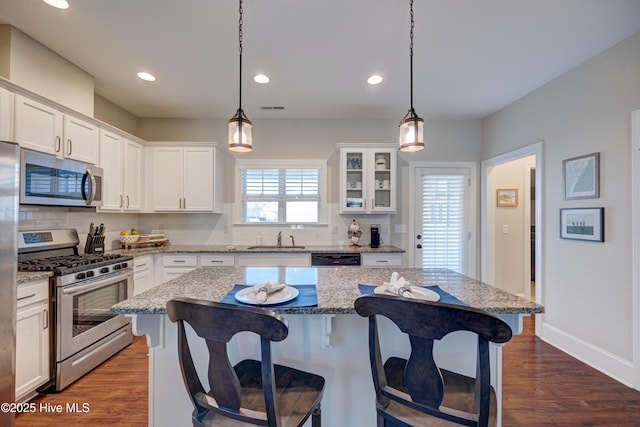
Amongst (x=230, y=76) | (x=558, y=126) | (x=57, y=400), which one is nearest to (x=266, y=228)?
(x=230, y=76)

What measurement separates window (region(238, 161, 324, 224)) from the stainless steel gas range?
5.71ft

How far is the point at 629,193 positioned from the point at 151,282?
15.9ft

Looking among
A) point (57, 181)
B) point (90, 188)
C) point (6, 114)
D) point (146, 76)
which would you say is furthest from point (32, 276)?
point (146, 76)

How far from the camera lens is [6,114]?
2006 millimetres

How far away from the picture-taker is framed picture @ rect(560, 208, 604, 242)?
2449 mm

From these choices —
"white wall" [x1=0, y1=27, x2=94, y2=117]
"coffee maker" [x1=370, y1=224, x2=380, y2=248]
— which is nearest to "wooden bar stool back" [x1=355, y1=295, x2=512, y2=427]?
"coffee maker" [x1=370, y1=224, x2=380, y2=248]

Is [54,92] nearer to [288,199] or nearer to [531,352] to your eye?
[288,199]

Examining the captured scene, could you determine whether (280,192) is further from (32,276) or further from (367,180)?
(32,276)

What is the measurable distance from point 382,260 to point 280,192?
180 cm

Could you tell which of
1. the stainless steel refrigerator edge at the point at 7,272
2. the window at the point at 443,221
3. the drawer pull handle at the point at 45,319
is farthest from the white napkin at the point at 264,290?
the window at the point at 443,221

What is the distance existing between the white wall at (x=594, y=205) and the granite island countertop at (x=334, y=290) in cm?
168

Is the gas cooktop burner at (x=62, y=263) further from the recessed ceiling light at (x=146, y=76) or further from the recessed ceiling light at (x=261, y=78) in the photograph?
the recessed ceiling light at (x=261, y=78)

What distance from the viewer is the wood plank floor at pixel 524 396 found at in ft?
6.07

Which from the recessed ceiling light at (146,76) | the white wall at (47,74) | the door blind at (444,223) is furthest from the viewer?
the door blind at (444,223)
